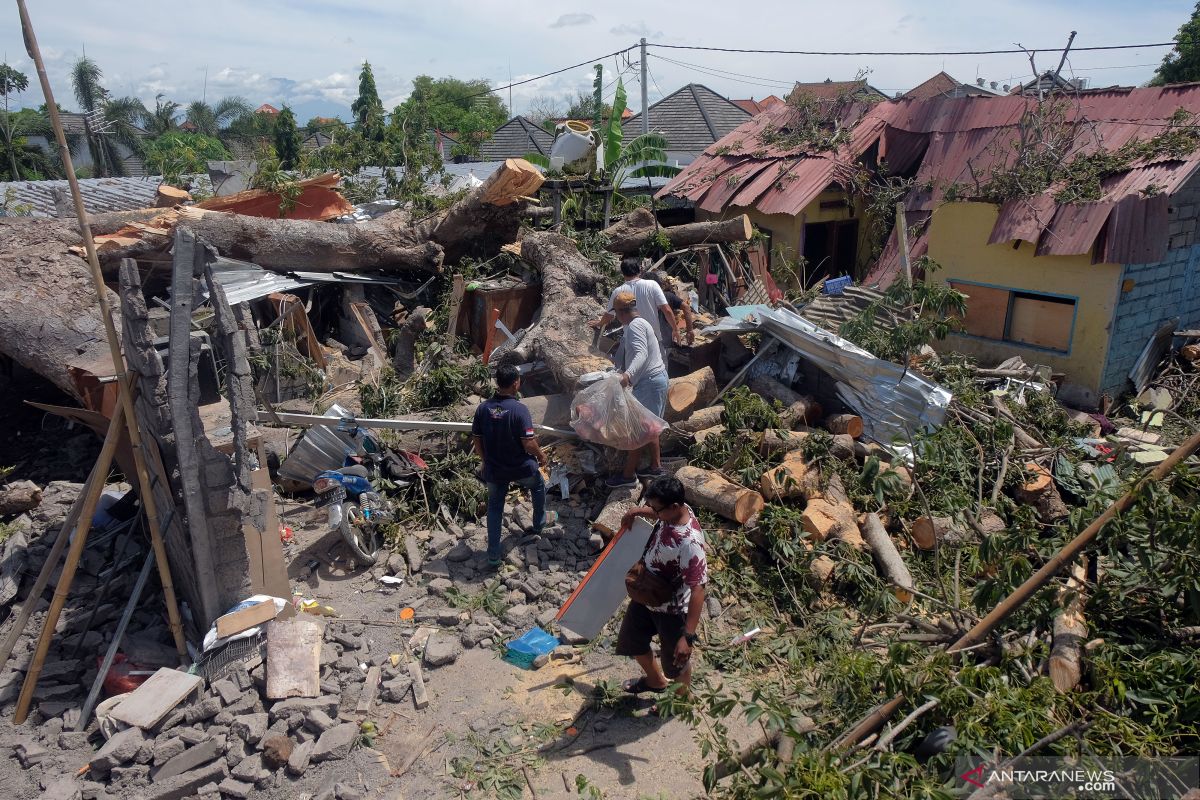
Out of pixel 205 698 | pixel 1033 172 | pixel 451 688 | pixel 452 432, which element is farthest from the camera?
pixel 1033 172

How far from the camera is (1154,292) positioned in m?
9.37

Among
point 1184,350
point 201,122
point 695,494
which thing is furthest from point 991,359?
point 201,122

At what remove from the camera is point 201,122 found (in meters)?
A: 51.6

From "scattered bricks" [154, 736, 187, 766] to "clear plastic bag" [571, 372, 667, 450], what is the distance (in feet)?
11.2

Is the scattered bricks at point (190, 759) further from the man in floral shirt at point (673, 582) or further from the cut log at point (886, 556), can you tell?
the cut log at point (886, 556)

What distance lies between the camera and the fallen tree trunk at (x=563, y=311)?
7621mm

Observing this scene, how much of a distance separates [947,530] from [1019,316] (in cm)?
516

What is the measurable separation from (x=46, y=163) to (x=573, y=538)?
31879mm

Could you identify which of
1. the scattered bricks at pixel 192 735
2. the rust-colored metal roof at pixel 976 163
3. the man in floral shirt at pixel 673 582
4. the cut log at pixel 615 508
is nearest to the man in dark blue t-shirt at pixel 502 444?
the cut log at pixel 615 508

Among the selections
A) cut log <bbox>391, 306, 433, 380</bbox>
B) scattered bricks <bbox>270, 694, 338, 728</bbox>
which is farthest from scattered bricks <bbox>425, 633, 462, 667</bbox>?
cut log <bbox>391, 306, 433, 380</bbox>

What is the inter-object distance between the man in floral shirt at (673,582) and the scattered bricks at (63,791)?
285 cm

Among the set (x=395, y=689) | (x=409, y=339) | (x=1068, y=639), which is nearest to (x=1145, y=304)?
(x=1068, y=639)

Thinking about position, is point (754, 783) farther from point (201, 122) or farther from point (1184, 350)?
point (201, 122)

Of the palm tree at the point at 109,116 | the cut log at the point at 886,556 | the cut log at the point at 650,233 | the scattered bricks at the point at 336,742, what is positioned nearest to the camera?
the scattered bricks at the point at 336,742
